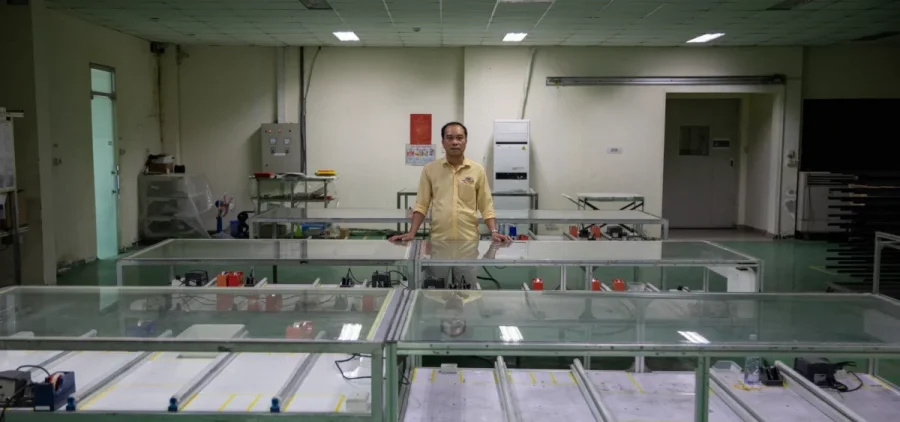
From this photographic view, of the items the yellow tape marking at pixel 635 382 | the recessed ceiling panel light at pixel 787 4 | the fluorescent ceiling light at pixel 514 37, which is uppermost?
the fluorescent ceiling light at pixel 514 37

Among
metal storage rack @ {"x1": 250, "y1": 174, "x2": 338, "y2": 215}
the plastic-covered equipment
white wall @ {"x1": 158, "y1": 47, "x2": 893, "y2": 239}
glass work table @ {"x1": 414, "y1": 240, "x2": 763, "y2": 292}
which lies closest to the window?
white wall @ {"x1": 158, "y1": 47, "x2": 893, "y2": 239}

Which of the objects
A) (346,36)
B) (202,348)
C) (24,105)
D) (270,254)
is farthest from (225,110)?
(202,348)

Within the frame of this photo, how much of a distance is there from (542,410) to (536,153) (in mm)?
6848

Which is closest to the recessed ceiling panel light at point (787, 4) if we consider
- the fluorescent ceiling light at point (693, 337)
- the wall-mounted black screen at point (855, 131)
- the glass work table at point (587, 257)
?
the wall-mounted black screen at point (855, 131)

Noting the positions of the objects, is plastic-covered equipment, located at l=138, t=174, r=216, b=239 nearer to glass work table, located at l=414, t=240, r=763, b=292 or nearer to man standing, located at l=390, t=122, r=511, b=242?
man standing, located at l=390, t=122, r=511, b=242

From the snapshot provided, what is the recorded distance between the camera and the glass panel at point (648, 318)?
200 centimetres

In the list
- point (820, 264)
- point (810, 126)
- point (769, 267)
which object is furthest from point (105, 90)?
point (810, 126)

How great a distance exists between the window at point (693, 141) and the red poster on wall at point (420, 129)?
3.89m

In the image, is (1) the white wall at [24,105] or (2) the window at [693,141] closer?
(1) the white wall at [24,105]

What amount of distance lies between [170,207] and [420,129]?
11.3 ft

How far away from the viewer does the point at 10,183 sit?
16.2ft

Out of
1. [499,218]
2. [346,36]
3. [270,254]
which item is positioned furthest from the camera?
[346,36]

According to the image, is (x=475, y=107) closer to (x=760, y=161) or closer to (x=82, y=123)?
(x=760, y=161)

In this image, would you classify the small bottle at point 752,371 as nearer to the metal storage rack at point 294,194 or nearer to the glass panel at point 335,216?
the glass panel at point 335,216
